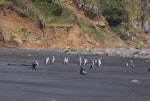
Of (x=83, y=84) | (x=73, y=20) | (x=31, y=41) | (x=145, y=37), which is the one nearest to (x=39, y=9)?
(x=73, y=20)

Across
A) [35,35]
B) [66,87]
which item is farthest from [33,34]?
[66,87]

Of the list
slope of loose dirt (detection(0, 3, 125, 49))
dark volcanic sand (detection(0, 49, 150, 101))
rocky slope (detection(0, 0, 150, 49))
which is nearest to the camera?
dark volcanic sand (detection(0, 49, 150, 101))

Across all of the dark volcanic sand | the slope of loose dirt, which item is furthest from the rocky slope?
the dark volcanic sand

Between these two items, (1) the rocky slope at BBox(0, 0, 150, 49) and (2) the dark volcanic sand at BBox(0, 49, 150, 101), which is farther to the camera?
(1) the rocky slope at BBox(0, 0, 150, 49)

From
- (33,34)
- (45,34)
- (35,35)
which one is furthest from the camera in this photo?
(45,34)

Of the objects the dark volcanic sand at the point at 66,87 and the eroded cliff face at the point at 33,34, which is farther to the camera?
the eroded cliff face at the point at 33,34

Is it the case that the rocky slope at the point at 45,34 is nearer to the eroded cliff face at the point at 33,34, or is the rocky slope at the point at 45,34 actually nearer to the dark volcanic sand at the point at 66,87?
the eroded cliff face at the point at 33,34

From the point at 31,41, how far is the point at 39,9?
579 inches

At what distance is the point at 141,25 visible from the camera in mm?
144625

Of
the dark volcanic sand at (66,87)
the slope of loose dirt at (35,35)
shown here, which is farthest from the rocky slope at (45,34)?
the dark volcanic sand at (66,87)

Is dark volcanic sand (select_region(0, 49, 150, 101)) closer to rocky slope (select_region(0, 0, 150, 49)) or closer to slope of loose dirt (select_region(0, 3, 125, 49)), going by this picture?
slope of loose dirt (select_region(0, 3, 125, 49))

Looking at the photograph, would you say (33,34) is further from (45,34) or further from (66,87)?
(66,87)

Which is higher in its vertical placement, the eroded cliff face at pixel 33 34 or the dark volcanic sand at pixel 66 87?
the eroded cliff face at pixel 33 34

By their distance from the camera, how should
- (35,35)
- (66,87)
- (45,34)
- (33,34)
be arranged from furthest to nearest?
(45,34)
(35,35)
(33,34)
(66,87)
